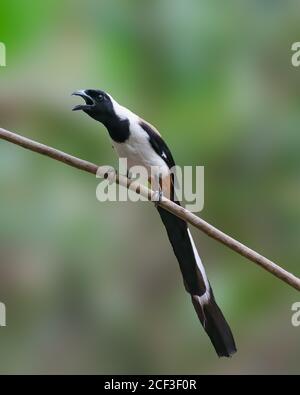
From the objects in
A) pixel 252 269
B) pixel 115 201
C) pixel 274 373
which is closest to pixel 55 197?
pixel 115 201

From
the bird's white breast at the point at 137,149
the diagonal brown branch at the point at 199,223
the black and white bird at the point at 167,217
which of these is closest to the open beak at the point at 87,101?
the black and white bird at the point at 167,217

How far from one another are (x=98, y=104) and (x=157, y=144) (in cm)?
18

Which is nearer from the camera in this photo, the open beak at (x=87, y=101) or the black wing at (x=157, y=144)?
the open beak at (x=87, y=101)

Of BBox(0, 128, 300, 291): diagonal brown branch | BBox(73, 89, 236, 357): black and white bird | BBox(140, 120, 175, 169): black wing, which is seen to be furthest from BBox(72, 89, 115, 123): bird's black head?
BBox(0, 128, 300, 291): diagonal brown branch

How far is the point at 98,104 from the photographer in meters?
1.65

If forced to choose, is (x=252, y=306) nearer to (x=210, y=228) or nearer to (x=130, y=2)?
(x=210, y=228)

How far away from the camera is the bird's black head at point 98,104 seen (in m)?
1.64

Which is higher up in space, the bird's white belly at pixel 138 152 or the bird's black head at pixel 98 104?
the bird's black head at pixel 98 104

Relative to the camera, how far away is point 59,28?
2061mm

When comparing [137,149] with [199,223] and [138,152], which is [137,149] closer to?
[138,152]

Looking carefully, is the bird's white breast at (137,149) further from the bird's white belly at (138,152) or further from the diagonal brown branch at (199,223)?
the diagonal brown branch at (199,223)

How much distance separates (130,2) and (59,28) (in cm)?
24

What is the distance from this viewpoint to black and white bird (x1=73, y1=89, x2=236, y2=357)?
5.43 ft

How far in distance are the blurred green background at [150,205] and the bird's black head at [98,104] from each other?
31 centimetres
